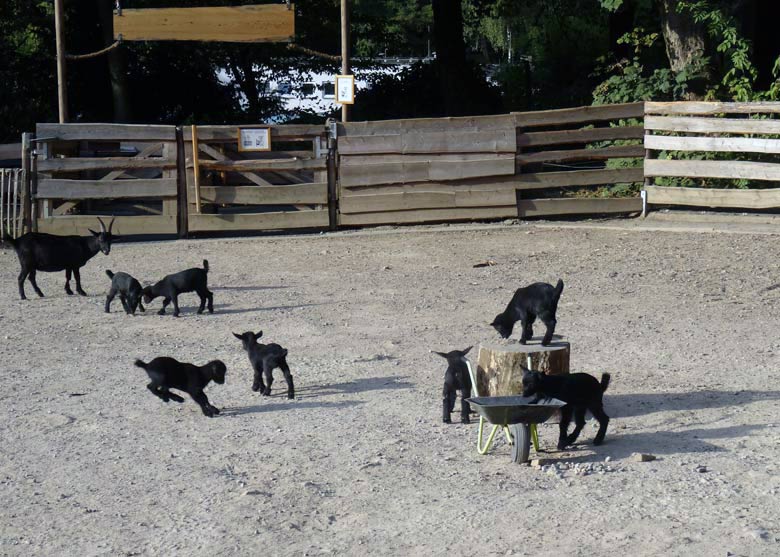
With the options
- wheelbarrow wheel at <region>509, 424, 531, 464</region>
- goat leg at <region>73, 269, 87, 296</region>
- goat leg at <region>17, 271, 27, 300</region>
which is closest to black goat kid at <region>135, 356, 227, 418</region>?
wheelbarrow wheel at <region>509, 424, 531, 464</region>

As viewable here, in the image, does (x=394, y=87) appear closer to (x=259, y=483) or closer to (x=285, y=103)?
(x=285, y=103)

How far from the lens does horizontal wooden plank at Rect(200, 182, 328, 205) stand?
18.1m

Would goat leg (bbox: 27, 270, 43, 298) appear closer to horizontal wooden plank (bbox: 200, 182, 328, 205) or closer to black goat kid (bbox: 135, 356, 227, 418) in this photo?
horizontal wooden plank (bbox: 200, 182, 328, 205)

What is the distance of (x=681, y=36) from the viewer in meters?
20.6

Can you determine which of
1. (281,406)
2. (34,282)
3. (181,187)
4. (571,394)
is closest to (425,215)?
(181,187)

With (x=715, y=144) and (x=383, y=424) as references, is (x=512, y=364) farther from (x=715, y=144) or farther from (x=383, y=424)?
(x=715, y=144)

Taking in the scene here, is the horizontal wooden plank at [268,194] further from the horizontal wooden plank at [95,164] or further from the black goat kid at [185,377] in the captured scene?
the black goat kid at [185,377]

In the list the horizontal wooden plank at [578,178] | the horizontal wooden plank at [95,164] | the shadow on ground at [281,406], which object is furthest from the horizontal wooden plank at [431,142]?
the shadow on ground at [281,406]

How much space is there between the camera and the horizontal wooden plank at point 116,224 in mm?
17859

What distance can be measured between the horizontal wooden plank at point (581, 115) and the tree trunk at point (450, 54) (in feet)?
29.0

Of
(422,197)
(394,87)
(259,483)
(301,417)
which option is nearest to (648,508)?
(259,483)

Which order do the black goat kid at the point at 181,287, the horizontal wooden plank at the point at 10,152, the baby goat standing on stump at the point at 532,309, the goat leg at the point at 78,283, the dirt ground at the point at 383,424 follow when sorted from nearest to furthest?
the dirt ground at the point at 383,424, the baby goat standing on stump at the point at 532,309, the black goat kid at the point at 181,287, the goat leg at the point at 78,283, the horizontal wooden plank at the point at 10,152

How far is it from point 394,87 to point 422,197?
39.4 ft

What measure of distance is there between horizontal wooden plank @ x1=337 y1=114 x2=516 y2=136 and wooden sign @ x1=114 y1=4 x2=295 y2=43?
6.30ft
